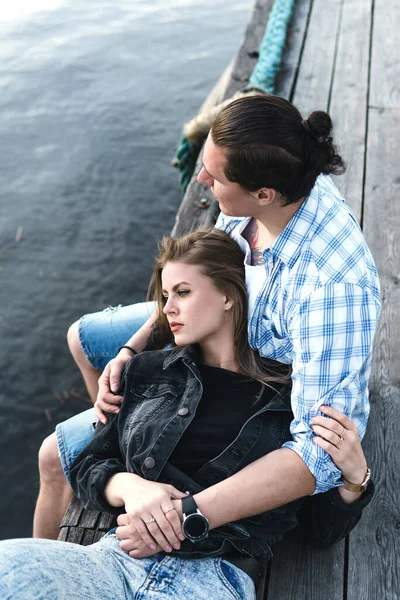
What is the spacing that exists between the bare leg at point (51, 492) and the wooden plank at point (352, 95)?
6.13 feet

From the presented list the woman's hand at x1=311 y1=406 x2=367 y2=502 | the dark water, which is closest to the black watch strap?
the woman's hand at x1=311 y1=406 x2=367 y2=502

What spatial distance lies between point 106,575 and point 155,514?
196mm

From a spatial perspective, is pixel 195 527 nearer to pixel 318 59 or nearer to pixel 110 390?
pixel 110 390

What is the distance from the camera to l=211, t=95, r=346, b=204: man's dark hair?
5.90 feet

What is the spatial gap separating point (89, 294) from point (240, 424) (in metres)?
3.02

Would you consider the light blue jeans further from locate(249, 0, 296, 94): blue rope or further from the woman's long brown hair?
locate(249, 0, 296, 94): blue rope

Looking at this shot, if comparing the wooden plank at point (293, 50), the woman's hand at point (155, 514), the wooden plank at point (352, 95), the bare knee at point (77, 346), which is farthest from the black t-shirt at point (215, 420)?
the wooden plank at point (293, 50)

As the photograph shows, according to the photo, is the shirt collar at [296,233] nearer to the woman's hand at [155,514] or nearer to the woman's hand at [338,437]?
the woman's hand at [338,437]

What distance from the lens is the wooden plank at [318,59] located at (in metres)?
4.21

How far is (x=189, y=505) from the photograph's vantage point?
1791 millimetres

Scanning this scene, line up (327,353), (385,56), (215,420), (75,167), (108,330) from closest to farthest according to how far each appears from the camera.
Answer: (327,353)
(215,420)
(108,330)
(385,56)
(75,167)

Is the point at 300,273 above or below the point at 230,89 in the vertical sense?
above

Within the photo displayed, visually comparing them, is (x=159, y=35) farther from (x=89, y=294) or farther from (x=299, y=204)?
(x=299, y=204)

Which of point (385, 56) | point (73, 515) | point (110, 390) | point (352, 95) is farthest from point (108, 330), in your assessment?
point (385, 56)
